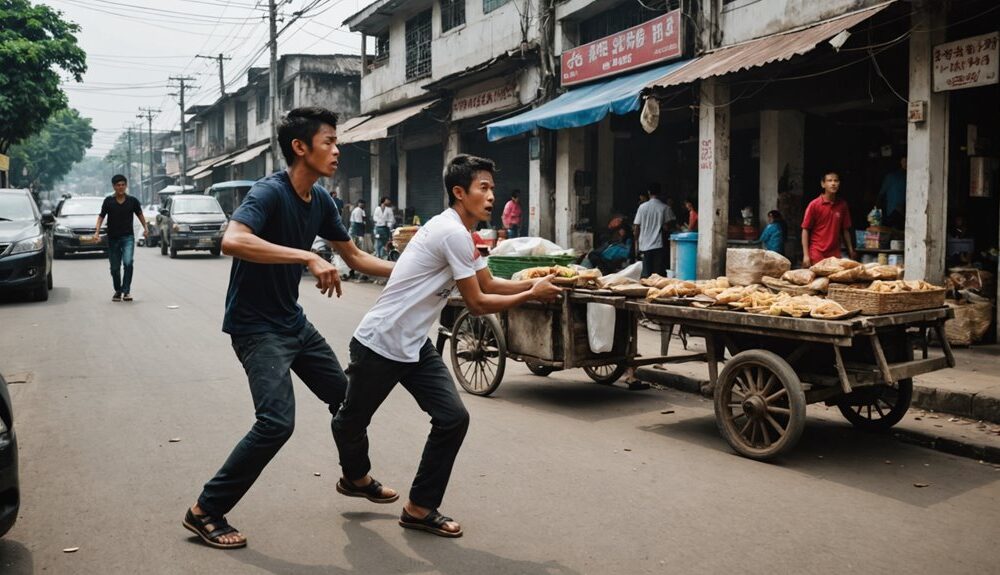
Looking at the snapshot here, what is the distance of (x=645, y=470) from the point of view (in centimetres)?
515

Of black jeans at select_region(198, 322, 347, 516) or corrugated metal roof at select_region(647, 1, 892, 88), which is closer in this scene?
black jeans at select_region(198, 322, 347, 516)

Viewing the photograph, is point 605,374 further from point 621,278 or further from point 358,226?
point 358,226

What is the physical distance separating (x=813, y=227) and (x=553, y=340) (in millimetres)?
4093

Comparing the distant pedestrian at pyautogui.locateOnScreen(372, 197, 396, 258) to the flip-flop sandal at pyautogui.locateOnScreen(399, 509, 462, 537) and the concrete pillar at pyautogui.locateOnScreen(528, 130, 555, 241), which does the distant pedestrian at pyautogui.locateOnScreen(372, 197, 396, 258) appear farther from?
the flip-flop sandal at pyautogui.locateOnScreen(399, 509, 462, 537)

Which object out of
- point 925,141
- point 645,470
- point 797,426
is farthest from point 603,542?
point 925,141

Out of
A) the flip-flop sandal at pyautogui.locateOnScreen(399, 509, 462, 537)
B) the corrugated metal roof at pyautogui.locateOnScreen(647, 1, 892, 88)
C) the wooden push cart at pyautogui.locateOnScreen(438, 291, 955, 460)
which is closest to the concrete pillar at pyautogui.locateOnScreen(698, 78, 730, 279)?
the corrugated metal roof at pyautogui.locateOnScreen(647, 1, 892, 88)

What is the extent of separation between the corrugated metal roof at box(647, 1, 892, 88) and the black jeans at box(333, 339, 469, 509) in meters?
7.25

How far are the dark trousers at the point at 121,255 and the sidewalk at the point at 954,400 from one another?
828cm

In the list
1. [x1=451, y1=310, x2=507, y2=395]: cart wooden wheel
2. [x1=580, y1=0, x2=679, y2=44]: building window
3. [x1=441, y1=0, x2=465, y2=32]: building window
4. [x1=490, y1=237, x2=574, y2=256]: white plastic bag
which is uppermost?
[x1=441, y1=0, x2=465, y2=32]: building window

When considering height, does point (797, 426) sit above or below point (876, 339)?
below

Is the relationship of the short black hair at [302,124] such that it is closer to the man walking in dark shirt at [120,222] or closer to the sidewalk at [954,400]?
the sidewalk at [954,400]

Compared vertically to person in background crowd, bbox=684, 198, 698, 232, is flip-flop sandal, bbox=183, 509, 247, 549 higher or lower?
lower

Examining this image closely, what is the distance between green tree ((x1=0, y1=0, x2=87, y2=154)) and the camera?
1070 inches

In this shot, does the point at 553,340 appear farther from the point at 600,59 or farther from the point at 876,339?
the point at 600,59
